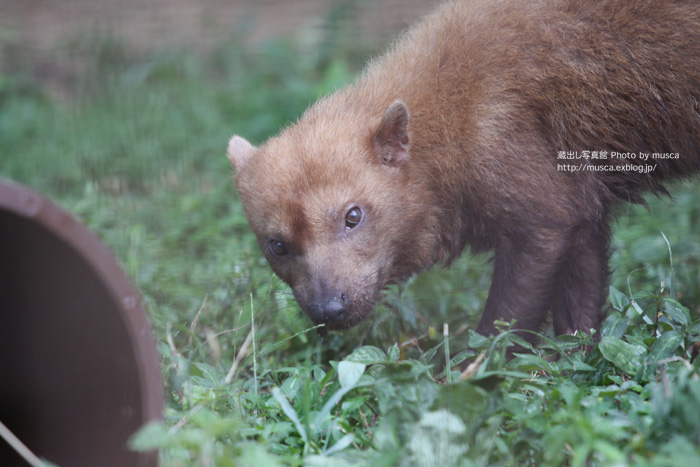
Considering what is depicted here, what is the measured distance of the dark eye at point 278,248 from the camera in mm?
4461

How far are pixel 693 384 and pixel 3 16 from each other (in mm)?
10070

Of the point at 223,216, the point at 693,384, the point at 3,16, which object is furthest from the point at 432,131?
the point at 3,16

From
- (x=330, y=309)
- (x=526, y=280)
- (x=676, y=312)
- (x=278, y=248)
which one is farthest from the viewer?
(x=278, y=248)

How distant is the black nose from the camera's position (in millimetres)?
4098

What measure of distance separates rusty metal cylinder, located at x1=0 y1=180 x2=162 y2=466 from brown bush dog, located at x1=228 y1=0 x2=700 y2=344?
1273 mm

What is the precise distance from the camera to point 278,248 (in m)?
4.48

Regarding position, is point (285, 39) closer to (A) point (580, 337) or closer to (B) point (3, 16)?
(B) point (3, 16)

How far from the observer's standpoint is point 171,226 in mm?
6742

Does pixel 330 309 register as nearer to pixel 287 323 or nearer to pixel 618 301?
pixel 287 323

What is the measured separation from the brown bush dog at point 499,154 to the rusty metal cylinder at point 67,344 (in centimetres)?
127

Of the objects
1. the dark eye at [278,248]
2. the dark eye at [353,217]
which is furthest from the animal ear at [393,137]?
the dark eye at [278,248]

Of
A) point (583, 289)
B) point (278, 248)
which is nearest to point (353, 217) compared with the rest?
point (278, 248)

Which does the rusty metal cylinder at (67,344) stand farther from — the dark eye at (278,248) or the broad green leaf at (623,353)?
the broad green leaf at (623,353)

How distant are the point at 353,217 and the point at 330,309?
55 cm
